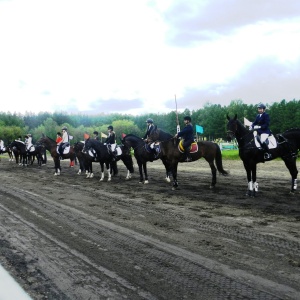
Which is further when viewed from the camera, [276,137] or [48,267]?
[276,137]

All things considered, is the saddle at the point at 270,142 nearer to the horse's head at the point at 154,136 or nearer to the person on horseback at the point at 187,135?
the person on horseback at the point at 187,135

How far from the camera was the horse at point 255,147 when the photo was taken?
1208cm

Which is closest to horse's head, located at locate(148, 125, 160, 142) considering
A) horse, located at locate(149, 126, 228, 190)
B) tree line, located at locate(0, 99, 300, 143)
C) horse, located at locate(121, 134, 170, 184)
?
horse, located at locate(149, 126, 228, 190)

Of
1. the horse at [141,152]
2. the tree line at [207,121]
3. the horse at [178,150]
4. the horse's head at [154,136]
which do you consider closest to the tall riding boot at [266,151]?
the horse at [178,150]

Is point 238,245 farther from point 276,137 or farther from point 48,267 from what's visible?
point 276,137

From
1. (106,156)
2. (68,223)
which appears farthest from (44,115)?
(68,223)

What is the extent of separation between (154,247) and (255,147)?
7199 millimetres

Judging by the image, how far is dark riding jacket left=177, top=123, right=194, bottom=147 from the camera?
14084mm

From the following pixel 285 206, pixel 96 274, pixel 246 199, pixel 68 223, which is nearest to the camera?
pixel 96 274

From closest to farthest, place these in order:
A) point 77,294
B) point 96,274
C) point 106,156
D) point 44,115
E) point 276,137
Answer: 1. point 77,294
2. point 96,274
3. point 276,137
4. point 106,156
5. point 44,115

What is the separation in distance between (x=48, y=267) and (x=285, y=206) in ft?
22.6

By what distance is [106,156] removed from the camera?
1880cm

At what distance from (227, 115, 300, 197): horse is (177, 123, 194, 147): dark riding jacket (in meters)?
2.13

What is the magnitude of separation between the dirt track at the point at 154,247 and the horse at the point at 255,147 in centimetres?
129
